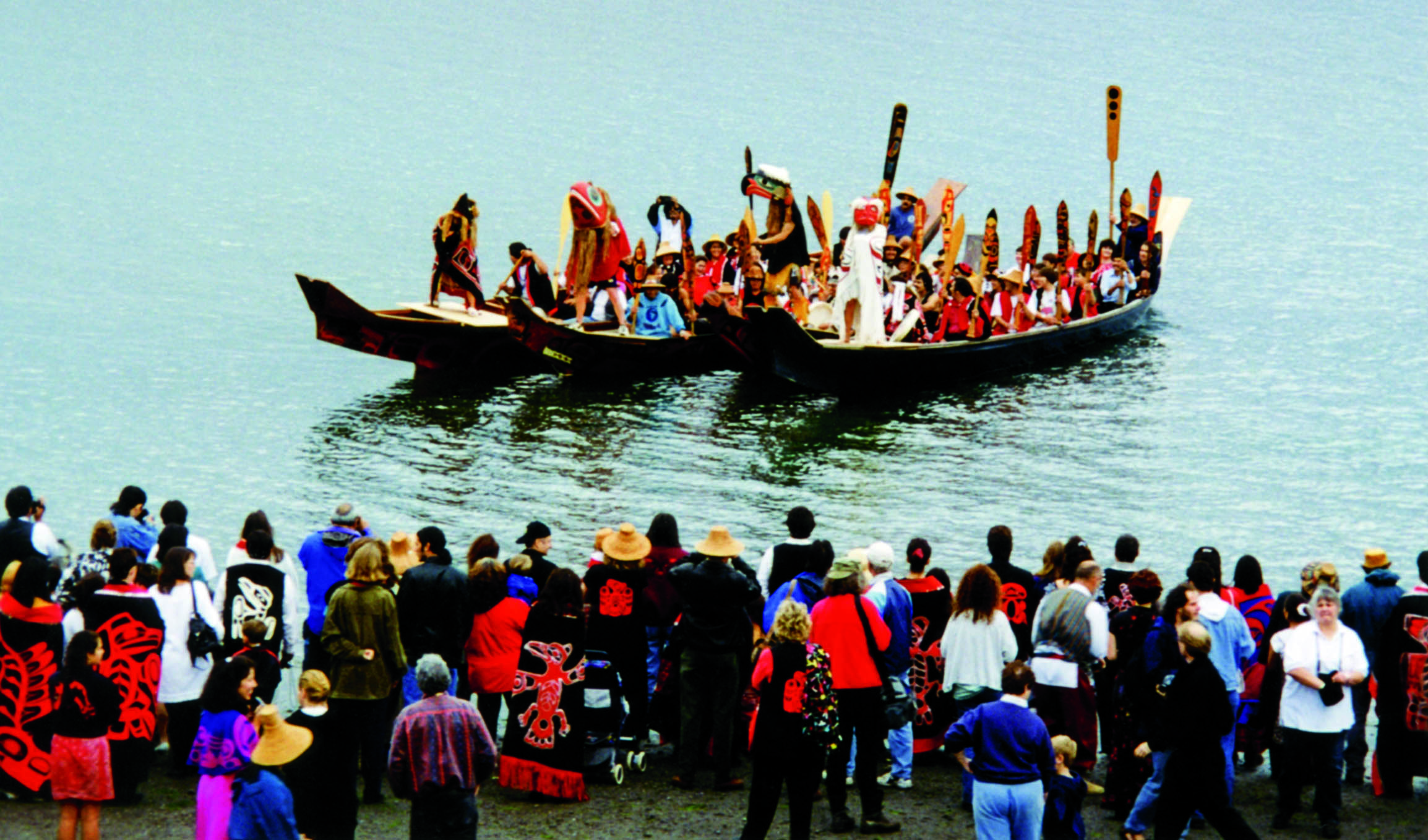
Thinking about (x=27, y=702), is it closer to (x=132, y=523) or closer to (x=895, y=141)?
(x=132, y=523)

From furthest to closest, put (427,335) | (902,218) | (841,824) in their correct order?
(902,218), (427,335), (841,824)

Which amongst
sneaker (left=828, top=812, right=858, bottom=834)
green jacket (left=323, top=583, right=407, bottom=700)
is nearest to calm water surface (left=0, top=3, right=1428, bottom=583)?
green jacket (left=323, top=583, right=407, bottom=700)

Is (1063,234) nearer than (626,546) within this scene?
No

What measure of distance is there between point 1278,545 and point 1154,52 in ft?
161

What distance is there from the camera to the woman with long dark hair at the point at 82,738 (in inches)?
322

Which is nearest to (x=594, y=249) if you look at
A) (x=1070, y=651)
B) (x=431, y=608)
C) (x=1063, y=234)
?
(x=1063, y=234)

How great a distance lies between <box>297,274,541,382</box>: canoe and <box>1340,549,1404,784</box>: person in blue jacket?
1453cm

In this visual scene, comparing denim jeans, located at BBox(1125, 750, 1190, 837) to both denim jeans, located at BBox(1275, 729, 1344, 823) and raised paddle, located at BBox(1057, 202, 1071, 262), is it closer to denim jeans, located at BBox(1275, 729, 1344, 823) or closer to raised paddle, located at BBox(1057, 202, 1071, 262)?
denim jeans, located at BBox(1275, 729, 1344, 823)

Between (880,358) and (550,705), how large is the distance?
44.8ft

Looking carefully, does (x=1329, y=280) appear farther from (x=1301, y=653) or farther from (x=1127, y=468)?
(x=1301, y=653)

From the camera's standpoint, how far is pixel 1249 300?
108 ft

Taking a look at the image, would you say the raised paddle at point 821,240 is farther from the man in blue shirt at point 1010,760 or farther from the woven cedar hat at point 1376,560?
the man in blue shirt at point 1010,760

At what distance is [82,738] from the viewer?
27.1 feet

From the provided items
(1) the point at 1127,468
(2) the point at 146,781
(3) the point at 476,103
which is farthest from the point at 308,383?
(3) the point at 476,103
